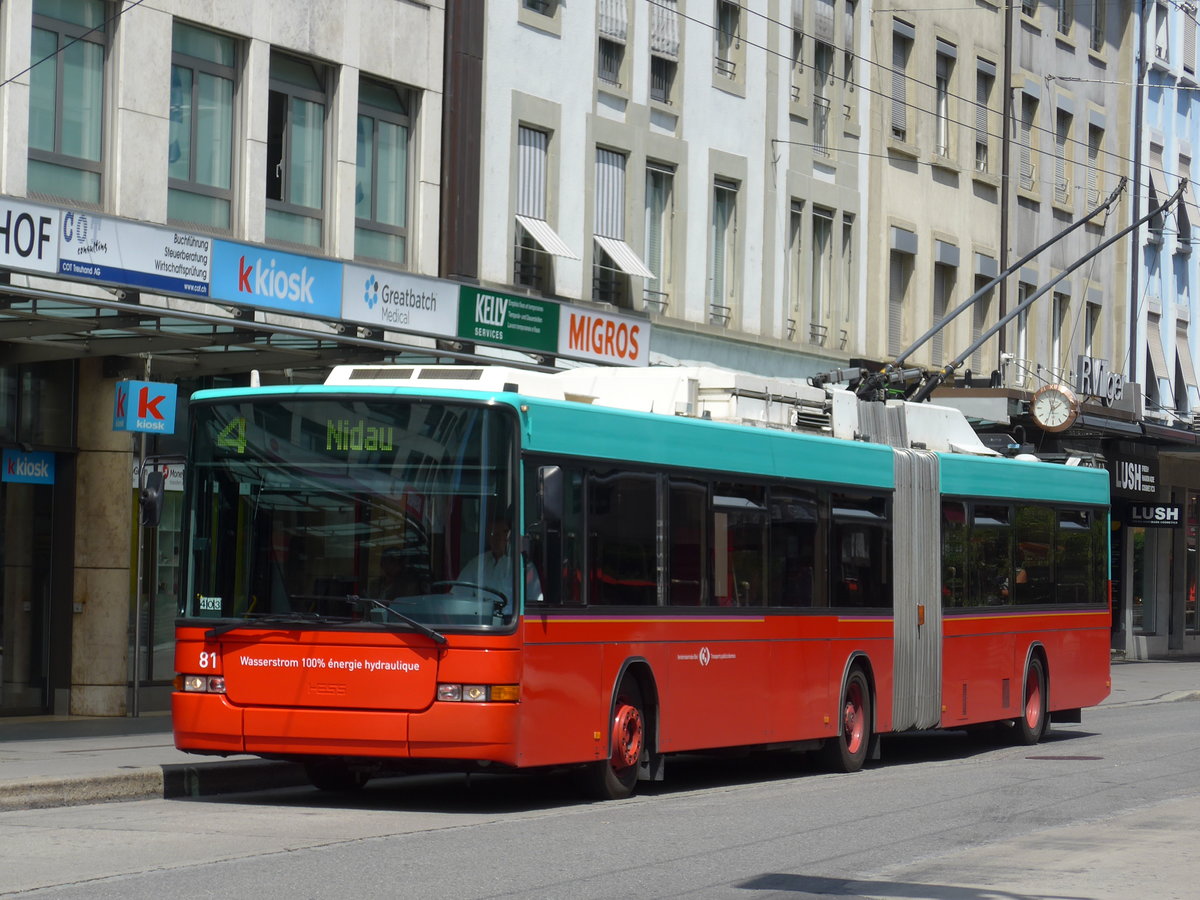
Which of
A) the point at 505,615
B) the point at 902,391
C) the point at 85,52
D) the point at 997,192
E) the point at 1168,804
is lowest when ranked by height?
the point at 1168,804

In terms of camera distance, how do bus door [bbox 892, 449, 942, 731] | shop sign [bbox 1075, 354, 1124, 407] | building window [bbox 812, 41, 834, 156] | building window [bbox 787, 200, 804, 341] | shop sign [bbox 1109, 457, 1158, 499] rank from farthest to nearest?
1. shop sign [bbox 1075, 354, 1124, 407]
2. shop sign [bbox 1109, 457, 1158, 499]
3. building window [bbox 812, 41, 834, 156]
4. building window [bbox 787, 200, 804, 341]
5. bus door [bbox 892, 449, 942, 731]

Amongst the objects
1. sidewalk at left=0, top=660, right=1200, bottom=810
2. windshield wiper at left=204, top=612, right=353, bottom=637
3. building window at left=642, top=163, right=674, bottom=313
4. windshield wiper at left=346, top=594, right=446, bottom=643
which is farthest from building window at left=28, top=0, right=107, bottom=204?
building window at left=642, top=163, right=674, bottom=313

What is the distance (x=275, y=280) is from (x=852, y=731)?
7.01 metres

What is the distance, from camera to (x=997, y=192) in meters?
41.5

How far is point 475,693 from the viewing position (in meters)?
13.2

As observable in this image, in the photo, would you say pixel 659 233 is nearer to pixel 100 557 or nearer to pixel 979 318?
pixel 100 557

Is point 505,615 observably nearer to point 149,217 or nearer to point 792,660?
point 792,660

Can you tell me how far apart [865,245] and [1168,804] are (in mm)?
22112

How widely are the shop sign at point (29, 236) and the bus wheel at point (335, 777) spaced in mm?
5212

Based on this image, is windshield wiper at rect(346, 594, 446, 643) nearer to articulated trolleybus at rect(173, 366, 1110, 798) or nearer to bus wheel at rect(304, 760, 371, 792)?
articulated trolleybus at rect(173, 366, 1110, 798)

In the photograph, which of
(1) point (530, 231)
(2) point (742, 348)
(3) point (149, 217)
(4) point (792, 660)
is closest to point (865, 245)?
(2) point (742, 348)

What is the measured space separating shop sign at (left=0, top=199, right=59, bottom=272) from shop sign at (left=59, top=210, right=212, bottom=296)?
0.31 feet

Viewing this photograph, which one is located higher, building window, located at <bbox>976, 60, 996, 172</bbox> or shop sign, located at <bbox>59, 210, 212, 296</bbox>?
building window, located at <bbox>976, 60, 996, 172</bbox>

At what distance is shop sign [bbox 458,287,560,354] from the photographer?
2330 cm
